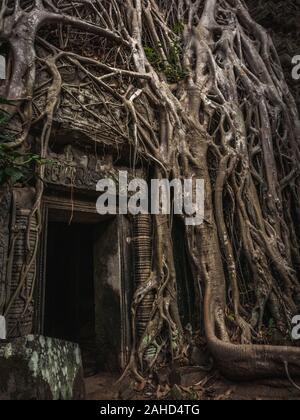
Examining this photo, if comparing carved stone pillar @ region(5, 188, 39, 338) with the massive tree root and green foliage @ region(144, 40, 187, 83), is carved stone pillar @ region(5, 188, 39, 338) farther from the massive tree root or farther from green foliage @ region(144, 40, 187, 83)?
green foliage @ region(144, 40, 187, 83)

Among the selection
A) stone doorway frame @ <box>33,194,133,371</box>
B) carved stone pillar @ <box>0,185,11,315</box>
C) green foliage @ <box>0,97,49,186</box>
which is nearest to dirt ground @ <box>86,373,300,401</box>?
stone doorway frame @ <box>33,194,133,371</box>

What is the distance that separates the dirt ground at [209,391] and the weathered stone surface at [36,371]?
3.18ft

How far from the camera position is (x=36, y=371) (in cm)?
150

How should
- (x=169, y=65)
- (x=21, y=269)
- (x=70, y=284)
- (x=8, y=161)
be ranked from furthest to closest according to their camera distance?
(x=70, y=284) → (x=169, y=65) → (x=21, y=269) → (x=8, y=161)

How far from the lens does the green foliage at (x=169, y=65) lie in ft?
13.0

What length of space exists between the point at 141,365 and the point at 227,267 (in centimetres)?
133

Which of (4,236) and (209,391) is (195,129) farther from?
(209,391)

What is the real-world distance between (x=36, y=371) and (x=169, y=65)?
12.7ft

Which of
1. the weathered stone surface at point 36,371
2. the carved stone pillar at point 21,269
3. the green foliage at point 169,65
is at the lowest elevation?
the weathered stone surface at point 36,371

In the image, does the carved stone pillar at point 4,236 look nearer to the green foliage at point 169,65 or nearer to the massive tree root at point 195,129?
the massive tree root at point 195,129

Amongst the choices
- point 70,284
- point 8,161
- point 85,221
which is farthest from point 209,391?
point 70,284

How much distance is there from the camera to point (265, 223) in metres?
3.64

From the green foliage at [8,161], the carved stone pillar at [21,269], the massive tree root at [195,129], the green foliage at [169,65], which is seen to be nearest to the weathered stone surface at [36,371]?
the carved stone pillar at [21,269]

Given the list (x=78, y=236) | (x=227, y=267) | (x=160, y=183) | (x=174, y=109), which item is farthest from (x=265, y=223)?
(x=78, y=236)
